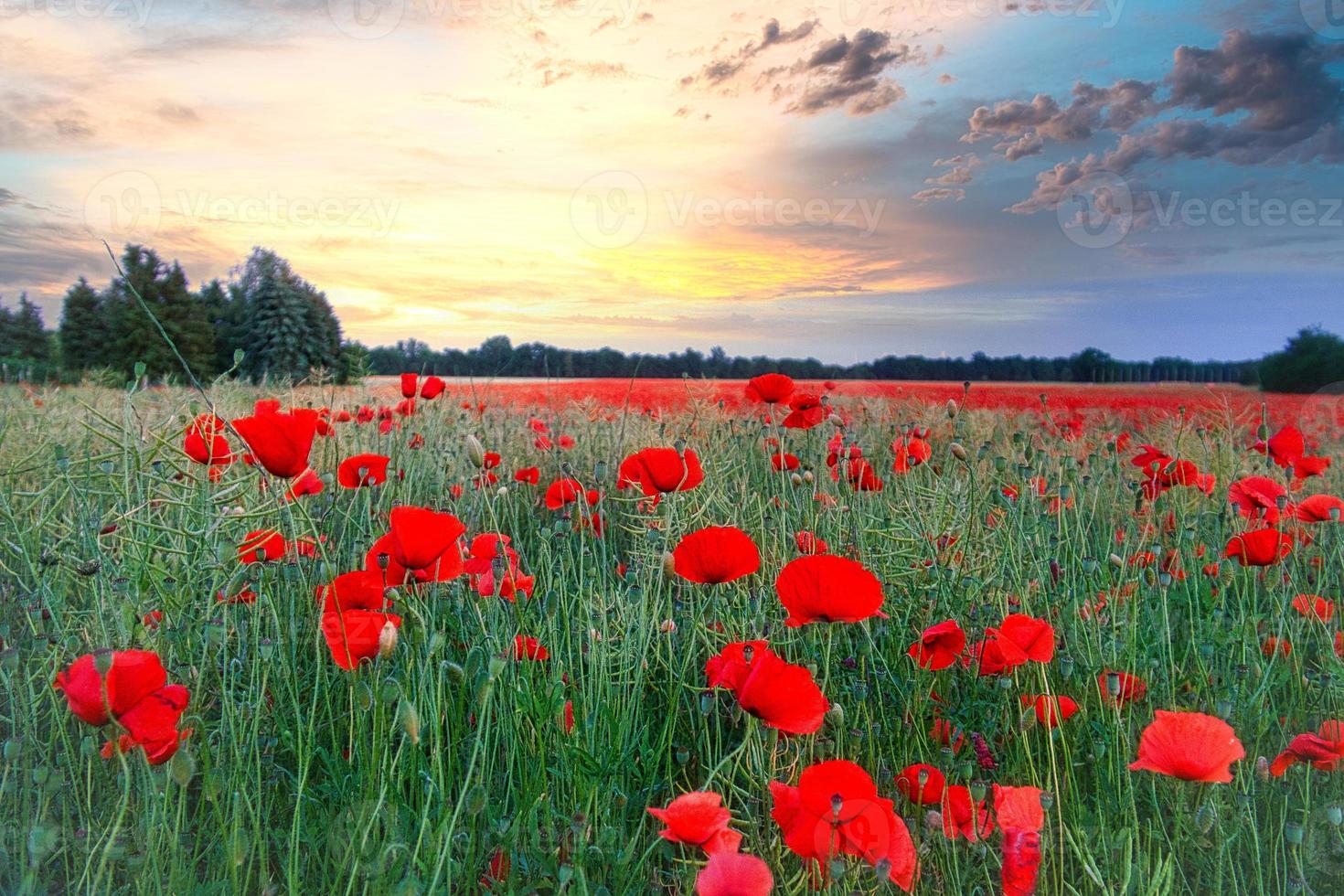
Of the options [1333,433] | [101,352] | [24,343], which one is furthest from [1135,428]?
[24,343]

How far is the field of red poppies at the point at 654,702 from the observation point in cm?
125

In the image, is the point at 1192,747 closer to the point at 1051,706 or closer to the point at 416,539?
the point at 1051,706

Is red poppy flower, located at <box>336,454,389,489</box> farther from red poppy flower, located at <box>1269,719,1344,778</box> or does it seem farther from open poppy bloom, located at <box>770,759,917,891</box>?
red poppy flower, located at <box>1269,719,1344,778</box>

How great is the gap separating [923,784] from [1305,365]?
60.1 ft

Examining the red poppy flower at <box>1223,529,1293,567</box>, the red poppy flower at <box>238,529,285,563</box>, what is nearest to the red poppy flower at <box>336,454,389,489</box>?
the red poppy flower at <box>238,529,285,563</box>

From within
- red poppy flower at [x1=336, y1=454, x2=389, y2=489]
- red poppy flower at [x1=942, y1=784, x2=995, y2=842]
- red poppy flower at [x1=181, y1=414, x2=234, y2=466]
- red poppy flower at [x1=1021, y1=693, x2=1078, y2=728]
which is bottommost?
red poppy flower at [x1=942, y1=784, x2=995, y2=842]

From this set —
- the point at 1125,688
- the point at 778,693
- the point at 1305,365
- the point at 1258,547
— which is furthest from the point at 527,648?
the point at 1305,365

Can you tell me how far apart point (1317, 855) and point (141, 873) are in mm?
1925

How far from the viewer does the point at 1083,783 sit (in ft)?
6.24

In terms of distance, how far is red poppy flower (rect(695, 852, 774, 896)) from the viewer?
3.29ft

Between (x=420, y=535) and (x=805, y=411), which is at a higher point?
(x=805, y=411)

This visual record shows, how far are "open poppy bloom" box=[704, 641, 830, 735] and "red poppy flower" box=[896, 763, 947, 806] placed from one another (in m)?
0.29

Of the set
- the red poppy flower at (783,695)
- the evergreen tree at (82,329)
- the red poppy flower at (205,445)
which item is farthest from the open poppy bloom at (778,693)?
the evergreen tree at (82,329)

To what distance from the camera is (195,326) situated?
112 feet
